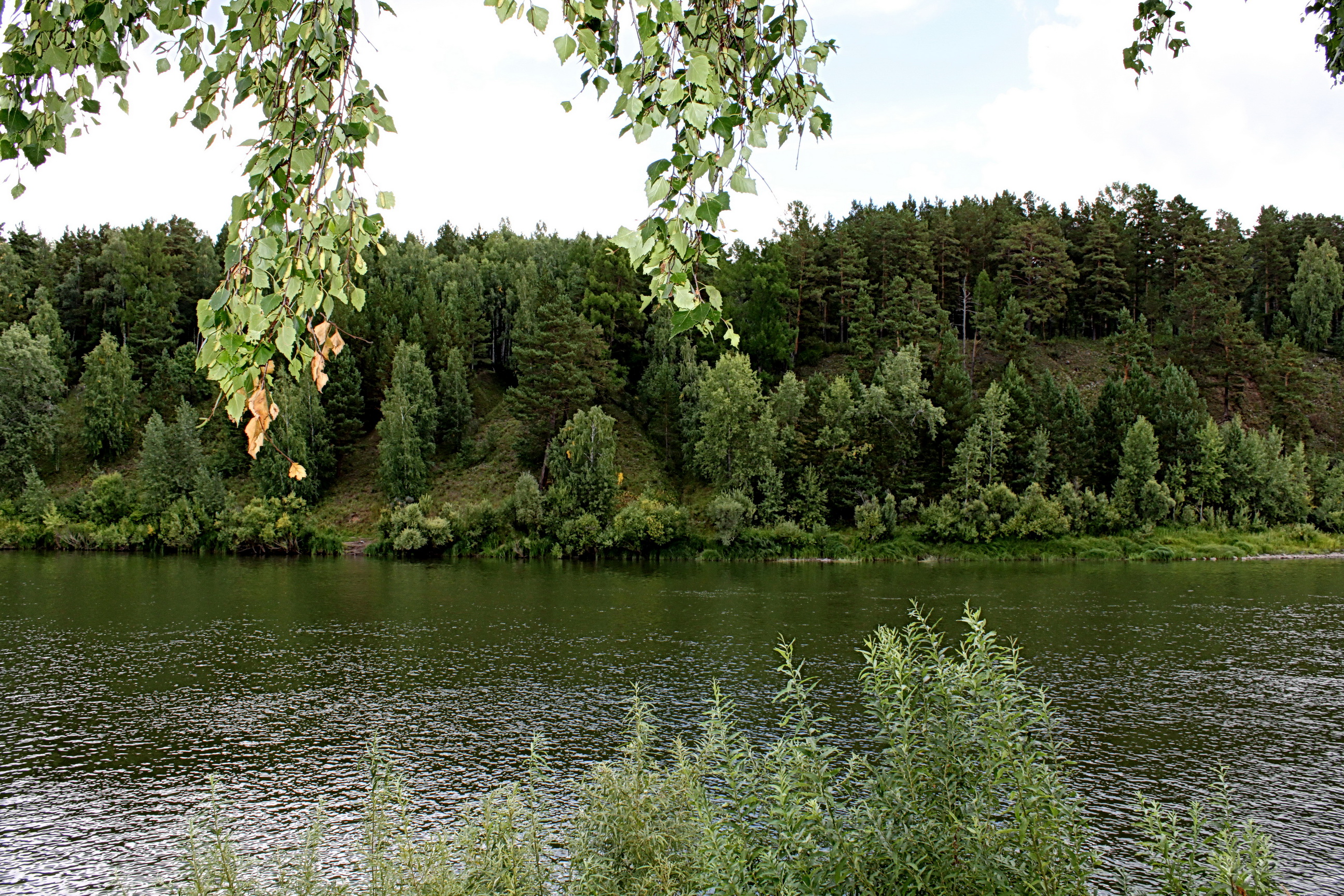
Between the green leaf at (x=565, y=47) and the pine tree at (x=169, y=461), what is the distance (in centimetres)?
7444

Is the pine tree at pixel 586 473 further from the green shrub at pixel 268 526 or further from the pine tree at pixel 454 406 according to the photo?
the green shrub at pixel 268 526

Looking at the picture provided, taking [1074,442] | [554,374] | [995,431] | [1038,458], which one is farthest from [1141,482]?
[554,374]

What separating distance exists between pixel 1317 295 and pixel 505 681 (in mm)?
96523

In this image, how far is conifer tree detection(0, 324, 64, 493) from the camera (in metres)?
72.5

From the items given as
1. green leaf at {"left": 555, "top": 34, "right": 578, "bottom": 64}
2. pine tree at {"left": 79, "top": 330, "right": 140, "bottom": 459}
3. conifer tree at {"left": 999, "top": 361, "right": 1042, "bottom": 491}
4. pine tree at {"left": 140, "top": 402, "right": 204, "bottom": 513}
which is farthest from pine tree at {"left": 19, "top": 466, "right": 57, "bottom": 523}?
green leaf at {"left": 555, "top": 34, "right": 578, "bottom": 64}

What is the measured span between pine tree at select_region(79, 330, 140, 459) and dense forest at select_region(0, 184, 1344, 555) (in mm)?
254

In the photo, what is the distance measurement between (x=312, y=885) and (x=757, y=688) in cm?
2054

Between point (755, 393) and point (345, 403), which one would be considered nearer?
point (755, 393)

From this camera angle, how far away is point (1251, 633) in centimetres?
3594

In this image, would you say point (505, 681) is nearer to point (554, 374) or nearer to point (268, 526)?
point (554, 374)

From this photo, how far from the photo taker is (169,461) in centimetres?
6825

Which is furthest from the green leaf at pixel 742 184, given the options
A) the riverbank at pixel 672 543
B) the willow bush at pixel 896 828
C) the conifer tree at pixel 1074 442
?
the conifer tree at pixel 1074 442

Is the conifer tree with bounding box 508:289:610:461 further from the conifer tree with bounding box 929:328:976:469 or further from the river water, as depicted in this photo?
the conifer tree with bounding box 929:328:976:469

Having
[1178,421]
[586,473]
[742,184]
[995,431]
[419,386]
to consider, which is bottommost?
[586,473]
